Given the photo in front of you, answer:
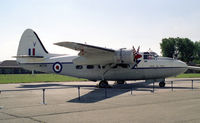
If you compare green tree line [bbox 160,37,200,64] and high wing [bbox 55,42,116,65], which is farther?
green tree line [bbox 160,37,200,64]

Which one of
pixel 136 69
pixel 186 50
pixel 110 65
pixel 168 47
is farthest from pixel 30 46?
pixel 186 50

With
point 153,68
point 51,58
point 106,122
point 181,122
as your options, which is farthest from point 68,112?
point 51,58

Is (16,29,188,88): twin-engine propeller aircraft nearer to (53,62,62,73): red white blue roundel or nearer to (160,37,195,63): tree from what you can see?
(53,62,62,73): red white blue roundel

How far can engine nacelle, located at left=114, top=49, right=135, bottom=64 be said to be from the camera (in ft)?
68.1

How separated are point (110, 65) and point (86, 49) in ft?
11.2

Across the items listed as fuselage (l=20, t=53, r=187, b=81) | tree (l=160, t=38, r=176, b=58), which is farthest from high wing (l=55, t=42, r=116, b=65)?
tree (l=160, t=38, r=176, b=58)

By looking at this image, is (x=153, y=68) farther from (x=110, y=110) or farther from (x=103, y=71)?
(x=110, y=110)

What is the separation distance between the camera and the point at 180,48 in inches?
3910

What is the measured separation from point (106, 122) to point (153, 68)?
15232mm

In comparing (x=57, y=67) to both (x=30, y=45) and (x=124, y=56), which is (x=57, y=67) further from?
(x=124, y=56)

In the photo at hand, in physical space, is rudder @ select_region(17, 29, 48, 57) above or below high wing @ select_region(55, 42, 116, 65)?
above

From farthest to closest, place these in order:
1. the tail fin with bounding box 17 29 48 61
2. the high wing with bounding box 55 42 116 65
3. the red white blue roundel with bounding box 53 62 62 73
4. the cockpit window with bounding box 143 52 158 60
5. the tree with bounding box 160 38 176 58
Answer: the tree with bounding box 160 38 176 58
the tail fin with bounding box 17 29 48 61
the red white blue roundel with bounding box 53 62 62 73
the cockpit window with bounding box 143 52 158 60
the high wing with bounding box 55 42 116 65

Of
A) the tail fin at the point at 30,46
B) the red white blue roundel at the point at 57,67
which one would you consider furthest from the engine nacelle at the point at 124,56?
the tail fin at the point at 30,46

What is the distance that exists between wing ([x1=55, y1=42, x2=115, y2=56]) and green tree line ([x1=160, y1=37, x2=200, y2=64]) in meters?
81.0
